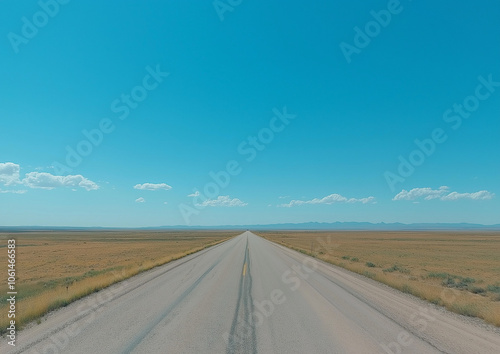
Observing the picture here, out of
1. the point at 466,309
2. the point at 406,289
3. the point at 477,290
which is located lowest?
the point at 477,290

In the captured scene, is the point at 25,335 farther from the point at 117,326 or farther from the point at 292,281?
the point at 292,281

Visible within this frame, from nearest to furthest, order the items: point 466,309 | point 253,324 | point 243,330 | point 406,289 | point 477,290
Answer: point 243,330 → point 253,324 → point 466,309 → point 406,289 → point 477,290

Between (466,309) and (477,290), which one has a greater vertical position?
(466,309)

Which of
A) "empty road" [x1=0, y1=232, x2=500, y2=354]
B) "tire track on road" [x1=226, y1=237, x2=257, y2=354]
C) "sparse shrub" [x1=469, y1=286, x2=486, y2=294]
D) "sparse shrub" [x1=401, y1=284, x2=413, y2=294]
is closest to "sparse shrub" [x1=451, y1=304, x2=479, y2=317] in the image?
"empty road" [x1=0, y1=232, x2=500, y2=354]

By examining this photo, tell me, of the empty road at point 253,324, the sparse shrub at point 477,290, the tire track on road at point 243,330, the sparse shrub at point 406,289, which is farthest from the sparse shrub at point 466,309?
the tire track on road at point 243,330

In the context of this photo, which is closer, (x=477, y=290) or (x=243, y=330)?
(x=243, y=330)

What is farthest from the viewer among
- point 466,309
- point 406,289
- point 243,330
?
point 406,289

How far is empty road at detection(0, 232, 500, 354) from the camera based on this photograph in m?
5.50

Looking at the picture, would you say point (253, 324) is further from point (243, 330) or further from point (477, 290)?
point (477, 290)

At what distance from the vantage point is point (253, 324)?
22.3 ft

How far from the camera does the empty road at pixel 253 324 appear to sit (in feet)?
18.1

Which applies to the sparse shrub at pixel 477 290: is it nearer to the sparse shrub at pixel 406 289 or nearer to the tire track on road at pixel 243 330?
the sparse shrub at pixel 406 289

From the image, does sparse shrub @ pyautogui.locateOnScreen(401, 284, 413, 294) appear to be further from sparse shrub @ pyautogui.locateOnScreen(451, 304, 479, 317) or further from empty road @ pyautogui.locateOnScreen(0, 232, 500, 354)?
sparse shrub @ pyautogui.locateOnScreen(451, 304, 479, 317)

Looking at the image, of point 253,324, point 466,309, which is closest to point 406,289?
point 466,309
